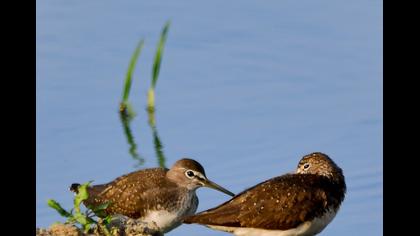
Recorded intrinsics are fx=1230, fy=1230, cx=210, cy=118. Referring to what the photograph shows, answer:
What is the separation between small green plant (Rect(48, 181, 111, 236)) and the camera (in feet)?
36.6

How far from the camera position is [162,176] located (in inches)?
533

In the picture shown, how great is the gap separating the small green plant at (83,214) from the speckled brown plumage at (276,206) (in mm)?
1011

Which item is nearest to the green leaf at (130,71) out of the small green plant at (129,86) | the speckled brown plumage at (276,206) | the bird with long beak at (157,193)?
the small green plant at (129,86)

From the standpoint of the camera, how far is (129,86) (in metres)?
15.8

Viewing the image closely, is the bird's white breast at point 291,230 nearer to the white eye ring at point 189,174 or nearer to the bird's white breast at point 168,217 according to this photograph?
the bird's white breast at point 168,217

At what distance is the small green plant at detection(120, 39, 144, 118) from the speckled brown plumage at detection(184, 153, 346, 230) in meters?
3.68

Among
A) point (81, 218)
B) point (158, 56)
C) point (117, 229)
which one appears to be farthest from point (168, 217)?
point (158, 56)

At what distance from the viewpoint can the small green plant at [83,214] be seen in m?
11.2

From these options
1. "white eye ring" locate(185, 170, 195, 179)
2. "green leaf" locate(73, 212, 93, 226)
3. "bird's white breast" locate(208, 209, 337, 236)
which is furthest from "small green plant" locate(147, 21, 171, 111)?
"green leaf" locate(73, 212, 93, 226)
